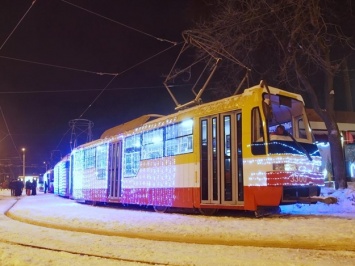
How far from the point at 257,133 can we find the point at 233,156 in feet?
3.15

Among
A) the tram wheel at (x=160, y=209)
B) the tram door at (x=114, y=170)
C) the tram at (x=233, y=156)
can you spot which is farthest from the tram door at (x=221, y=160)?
the tram door at (x=114, y=170)

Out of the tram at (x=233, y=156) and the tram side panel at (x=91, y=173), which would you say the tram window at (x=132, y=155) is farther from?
the tram side panel at (x=91, y=173)

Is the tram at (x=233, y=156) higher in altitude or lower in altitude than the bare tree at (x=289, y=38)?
lower

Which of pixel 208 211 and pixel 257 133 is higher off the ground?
pixel 257 133

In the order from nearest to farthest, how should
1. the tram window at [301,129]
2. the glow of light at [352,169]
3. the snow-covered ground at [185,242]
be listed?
the snow-covered ground at [185,242], the tram window at [301,129], the glow of light at [352,169]

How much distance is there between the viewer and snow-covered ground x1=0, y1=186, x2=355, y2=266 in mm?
6711

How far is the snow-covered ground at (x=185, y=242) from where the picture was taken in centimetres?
671

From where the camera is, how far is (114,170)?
17.5 meters

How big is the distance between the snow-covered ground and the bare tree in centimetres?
872

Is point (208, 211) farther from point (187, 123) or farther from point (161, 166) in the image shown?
point (187, 123)

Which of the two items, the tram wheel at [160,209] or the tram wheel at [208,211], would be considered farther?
the tram wheel at [160,209]

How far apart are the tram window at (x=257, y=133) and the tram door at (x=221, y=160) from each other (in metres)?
0.44

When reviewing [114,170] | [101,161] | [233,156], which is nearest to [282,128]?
[233,156]

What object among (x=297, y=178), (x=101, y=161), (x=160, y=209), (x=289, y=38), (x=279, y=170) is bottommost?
(x=160, y=209)
